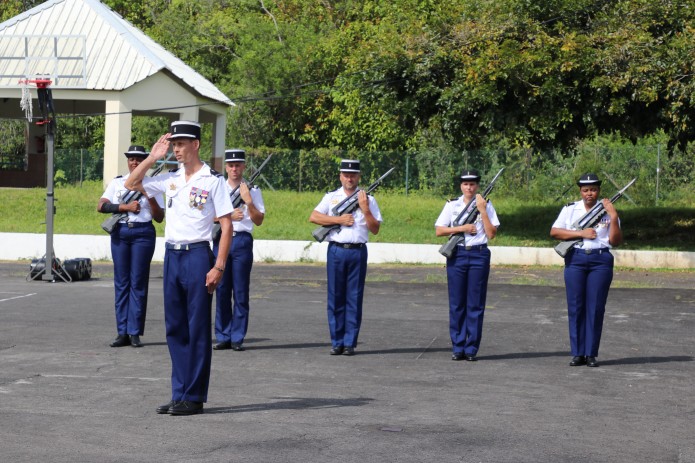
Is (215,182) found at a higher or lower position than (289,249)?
higher

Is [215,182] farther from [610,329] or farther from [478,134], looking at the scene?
[478,134]

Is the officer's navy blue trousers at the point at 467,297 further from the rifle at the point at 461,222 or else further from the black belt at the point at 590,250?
the black belt at the point at 590,250

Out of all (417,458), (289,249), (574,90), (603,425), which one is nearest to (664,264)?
(574,90)

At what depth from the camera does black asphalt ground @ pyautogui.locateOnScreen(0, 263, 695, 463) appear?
7438 mm

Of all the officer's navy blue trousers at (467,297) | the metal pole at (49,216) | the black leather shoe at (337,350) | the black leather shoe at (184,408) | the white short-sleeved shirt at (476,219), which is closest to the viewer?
the black leather shoe at (184,408)

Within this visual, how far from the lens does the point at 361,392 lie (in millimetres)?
9703

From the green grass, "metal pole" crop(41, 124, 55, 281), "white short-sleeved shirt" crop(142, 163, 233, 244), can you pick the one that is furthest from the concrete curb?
"white short-sleeved shirt" crop(142, 163, 233, 244)

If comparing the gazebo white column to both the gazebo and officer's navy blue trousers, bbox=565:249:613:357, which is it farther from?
officer's navy blue trousers, bbox=565:249:613:357

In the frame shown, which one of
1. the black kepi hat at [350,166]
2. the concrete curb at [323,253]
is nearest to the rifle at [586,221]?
the black kepi hat at [350,166]

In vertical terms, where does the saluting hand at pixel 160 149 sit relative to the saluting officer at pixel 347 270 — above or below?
above

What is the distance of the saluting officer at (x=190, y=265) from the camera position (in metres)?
8.52

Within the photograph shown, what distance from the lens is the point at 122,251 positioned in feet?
41.1

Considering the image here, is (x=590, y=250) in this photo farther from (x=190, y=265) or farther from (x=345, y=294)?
(x=190, y=265)

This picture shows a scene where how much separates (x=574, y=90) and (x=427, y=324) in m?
12.8
